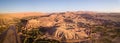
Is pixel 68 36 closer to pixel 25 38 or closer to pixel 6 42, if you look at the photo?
pixel 25 38

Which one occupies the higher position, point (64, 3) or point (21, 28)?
point (64, 3)

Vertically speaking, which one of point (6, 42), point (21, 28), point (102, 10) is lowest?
point (6, 42)

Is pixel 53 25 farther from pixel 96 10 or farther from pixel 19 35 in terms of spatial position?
pixel 96 10

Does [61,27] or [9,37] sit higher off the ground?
[61,27]

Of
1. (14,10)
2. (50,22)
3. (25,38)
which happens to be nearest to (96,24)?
(50,22)

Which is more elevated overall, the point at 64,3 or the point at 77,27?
the point at 64,3

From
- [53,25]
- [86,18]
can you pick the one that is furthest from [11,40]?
[86,18]
